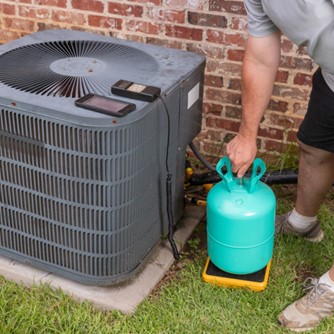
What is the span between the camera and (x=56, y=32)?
284cm

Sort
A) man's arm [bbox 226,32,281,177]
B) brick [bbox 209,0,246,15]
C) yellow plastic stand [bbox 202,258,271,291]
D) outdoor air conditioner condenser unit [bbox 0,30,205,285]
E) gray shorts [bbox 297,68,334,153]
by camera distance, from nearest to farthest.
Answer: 1. outdoor air conditioner condenser unit [bbox 0,30,205,285]
2. man's arm [bbox 226,32,281,177]
3. gray shorts [bbox 297,68,334,153]
4. yellow plastic stand [bbox 202,258,271,291]
5. brick [bbox 209,0,246,15]

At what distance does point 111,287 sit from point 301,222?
3.06 feet

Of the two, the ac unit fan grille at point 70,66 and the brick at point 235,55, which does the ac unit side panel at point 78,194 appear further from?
the brick at point 235,55

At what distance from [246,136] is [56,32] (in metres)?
1.07

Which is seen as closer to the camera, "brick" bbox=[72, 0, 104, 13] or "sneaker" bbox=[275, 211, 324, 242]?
"sneaker" bbox=[275, 211, 324, 242]

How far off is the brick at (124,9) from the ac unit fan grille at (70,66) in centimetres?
59

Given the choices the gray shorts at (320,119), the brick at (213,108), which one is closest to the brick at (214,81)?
the brick at (213,108)

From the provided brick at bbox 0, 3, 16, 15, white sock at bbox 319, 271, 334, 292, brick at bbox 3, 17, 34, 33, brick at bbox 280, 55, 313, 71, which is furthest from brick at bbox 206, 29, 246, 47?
white sock at bbox 319, 271, 334, 292

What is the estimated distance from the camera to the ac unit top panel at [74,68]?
221 cm

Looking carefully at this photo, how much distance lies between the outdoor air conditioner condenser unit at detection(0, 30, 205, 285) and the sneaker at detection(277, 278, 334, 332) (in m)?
0.65

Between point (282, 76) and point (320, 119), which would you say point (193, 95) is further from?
point (282, 76)

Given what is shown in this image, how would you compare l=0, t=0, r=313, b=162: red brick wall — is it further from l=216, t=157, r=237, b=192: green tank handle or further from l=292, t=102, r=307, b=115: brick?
l=216, t=157, r=237, b=192: green tank handle

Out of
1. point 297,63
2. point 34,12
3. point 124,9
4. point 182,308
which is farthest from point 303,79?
point 34,12

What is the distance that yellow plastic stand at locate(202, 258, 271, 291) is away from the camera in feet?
8.39
